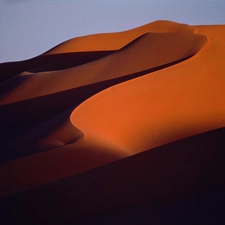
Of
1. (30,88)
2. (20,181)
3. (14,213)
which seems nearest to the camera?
(14,213)

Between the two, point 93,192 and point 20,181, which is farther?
point 20,181

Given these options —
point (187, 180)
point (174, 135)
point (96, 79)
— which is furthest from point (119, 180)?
point (96, 79)

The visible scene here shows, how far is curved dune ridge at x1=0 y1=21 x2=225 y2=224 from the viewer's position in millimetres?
4938

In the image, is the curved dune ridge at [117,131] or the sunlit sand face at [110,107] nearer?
the curved dune ridge at [117,131]

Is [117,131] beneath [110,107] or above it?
beneath

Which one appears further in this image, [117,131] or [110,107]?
[110,107]

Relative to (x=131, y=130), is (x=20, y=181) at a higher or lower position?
higher

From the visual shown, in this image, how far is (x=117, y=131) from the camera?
→ 8.66m

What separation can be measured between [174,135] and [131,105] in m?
1.66

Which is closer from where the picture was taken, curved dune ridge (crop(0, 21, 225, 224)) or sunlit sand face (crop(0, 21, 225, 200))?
curved dune ridge (crop(0, 21, 225, 224))

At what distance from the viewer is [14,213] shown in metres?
4.68

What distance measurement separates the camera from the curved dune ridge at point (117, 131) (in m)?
4.94

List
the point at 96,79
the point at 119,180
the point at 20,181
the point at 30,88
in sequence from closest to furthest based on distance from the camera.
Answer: the point at 119,180 < the point at 20,181 < the point at 96,79 < the point at 30,88

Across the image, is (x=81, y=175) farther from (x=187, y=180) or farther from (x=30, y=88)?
(x=30, y=88)
